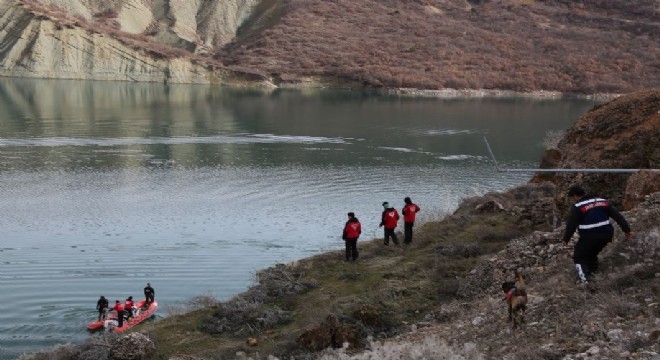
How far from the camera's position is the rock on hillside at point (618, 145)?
1708 cm

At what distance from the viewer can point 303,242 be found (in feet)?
94.2

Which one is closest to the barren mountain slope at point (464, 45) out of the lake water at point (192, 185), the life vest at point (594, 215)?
the lake water at point (192, 185)

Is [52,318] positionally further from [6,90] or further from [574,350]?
[6,90]

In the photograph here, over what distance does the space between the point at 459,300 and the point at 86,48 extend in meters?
120

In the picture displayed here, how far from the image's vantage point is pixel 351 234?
19.3 meters

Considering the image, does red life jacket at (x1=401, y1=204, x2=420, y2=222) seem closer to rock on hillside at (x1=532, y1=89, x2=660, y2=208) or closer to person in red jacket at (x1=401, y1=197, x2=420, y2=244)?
person in red jacket at (x1=401, y1=197, x2=420, y2=244)

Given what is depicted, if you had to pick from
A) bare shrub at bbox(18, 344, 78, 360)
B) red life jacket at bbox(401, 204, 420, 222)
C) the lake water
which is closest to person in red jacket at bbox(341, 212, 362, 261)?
red life jacket at bbox(401, 204, 420, 222)

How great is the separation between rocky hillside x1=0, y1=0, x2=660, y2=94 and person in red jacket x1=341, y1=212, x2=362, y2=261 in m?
107

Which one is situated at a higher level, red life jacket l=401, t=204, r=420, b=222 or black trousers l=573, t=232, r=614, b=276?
black trousers l=573, t=232, r=614, b=276

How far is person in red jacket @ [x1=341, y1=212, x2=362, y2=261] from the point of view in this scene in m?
19.2

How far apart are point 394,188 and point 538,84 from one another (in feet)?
311

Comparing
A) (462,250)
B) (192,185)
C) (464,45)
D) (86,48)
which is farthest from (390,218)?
(464,45)

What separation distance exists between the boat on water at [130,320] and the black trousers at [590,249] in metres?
11.6

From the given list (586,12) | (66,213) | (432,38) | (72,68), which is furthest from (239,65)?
(66,213)
